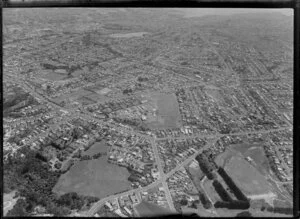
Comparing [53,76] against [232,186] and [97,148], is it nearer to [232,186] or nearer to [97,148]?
[97,148]

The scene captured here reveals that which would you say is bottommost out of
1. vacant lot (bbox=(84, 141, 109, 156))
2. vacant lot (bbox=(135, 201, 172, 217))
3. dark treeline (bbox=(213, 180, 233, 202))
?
vacant lot (bbox=(84, 141, 109, 156))

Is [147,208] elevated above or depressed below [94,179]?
above

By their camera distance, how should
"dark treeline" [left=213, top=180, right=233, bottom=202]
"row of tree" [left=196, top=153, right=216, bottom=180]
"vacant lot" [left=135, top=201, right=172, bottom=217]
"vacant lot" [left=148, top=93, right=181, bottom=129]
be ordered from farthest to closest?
"vacant lot" [left=148, top=93, right=181, bottom=129]
"row of tree" [left=196, top=153, right=216, bottom=180]
"dark treeline" [left=213, top=180, right=233, bottom=202]
"vacant lot" [left=135, top=201, right=172, bottom=217]

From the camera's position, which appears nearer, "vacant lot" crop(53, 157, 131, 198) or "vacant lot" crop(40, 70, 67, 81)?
"vacant lot" crop(53, 157, 131, 198)

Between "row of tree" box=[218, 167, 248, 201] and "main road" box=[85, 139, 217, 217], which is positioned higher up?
"row of tree" box=[218, 167, 248, 201]

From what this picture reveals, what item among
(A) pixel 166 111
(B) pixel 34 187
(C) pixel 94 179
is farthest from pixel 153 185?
(A) pixel 166 111

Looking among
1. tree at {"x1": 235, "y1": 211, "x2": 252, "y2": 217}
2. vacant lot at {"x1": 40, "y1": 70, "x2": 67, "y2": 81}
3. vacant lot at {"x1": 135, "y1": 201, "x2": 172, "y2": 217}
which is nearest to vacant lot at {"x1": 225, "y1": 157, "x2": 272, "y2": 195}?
tree at {"x1": 235, "y1": 211, "x2": 252, "y2": 217}

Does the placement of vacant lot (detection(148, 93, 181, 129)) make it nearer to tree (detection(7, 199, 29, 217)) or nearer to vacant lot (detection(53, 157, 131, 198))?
vacant lot (detection(53, 157, 131, 198))
